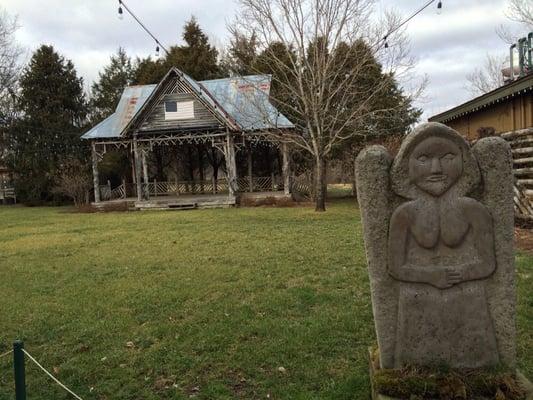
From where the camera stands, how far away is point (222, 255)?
9.43 metres

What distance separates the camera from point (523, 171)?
11.8m

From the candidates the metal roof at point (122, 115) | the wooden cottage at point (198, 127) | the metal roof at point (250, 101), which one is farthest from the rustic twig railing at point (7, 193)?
the metal roof at point (250, 101)

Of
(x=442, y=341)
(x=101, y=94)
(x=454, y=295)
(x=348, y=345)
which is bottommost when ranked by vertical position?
(x=348, y=345)

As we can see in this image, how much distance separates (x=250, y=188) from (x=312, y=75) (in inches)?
400

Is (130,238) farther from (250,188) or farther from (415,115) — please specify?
(415,115)

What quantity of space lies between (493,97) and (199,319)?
11.9 meters

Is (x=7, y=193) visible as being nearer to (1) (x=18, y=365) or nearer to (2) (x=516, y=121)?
(2) (x=516, y=121)

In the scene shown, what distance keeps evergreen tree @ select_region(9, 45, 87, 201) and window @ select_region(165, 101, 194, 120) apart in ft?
40.1

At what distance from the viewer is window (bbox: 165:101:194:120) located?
24.8 metres

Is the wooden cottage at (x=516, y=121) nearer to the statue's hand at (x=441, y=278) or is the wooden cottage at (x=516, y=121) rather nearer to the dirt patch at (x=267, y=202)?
the statue's hand at (x=441, y=278)

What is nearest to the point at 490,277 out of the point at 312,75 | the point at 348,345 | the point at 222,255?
the point at 348,345

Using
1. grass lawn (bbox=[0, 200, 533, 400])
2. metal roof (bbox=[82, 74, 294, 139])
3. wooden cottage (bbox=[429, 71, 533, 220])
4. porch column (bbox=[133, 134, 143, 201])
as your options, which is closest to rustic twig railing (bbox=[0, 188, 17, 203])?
metal roof (bbox=[82, 74, 294, 139])

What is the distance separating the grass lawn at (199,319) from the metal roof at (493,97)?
583cm

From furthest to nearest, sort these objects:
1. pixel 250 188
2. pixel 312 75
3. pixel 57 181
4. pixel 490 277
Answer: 1. pixel 57 181
2. pixel 250 188
3. pixel 312 75
4. pixel 490 277
